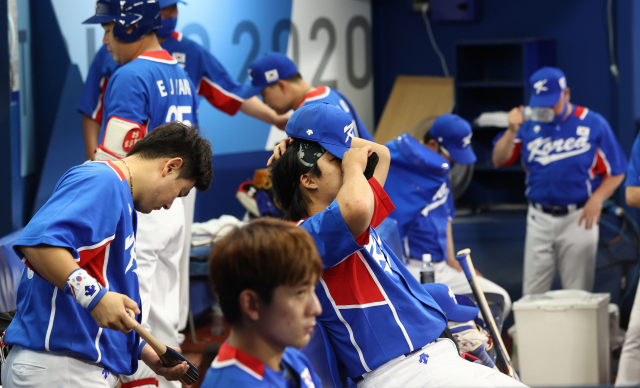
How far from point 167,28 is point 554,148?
2.85 metres

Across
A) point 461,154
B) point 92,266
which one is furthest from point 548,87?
point 92,266

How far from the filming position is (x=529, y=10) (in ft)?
22.5

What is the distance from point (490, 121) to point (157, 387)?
446 cm

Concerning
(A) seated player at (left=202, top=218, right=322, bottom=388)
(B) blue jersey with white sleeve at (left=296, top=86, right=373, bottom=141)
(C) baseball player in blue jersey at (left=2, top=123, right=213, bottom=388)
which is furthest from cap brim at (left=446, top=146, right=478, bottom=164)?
(A) seated player at (left=202, top=218, right=322, bottom=388)

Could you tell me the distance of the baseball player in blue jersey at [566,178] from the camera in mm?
4969

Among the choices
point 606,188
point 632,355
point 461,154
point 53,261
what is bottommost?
point 632,355

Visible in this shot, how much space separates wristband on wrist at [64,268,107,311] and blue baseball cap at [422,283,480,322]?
47.3 inches

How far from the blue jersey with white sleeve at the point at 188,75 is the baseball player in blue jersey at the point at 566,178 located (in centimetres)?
217

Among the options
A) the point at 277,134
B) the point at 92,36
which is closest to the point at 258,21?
the point at 277,134

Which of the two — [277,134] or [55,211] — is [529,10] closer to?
[277,134]

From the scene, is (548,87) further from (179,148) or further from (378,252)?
(179,148)

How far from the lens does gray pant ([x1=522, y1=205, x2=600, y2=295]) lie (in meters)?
5.00

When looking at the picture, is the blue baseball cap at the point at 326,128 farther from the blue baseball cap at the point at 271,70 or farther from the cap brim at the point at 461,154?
the cap brim at the point at 461,154

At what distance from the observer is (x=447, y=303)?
2531 mm
